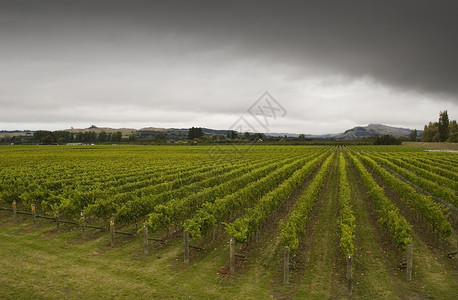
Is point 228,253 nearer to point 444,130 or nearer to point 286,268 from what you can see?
point 286,268

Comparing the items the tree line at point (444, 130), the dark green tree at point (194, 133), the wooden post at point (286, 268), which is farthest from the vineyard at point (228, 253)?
the dark green tree at point (194, 133)

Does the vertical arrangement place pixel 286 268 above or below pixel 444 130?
below

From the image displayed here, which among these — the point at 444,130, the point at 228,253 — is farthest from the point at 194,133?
the point at 228,253

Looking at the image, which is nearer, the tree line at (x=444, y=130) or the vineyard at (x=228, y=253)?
the vineyard at (x=228, y=253)

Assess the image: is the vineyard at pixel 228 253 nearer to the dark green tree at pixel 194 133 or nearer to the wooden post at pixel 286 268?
the wooden post at pixel 286 268

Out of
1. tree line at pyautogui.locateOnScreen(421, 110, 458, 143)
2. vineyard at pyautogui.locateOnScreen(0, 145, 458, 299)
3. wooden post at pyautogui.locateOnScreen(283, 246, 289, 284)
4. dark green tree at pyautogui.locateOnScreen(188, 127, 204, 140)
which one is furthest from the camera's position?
dark green tree at pyautogui.locateOnScreen(188, 127, 204, 140)

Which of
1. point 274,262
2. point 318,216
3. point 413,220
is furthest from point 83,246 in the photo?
point 413,220

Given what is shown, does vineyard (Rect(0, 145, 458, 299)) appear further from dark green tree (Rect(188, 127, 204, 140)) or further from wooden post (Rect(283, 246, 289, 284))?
dark green tree (Rect(188, 127, 204, 140))

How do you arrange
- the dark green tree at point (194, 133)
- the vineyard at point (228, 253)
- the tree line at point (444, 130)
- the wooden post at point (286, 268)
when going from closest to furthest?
the vineyard at point (228, 253) → the wooden post at point (286, 268) → the tree line at point (444, 130) → the dark green tree at point (194, 133)

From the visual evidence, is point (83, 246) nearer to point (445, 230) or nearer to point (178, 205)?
point (178, 205)

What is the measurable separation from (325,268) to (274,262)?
1757 mm

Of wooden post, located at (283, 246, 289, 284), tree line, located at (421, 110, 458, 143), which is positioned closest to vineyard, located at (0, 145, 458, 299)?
wooden post, located at (283, 246, 289, 284)

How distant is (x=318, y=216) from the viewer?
16.1 metres

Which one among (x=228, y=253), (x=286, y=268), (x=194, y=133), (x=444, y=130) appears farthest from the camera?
(x=194, y=133)
